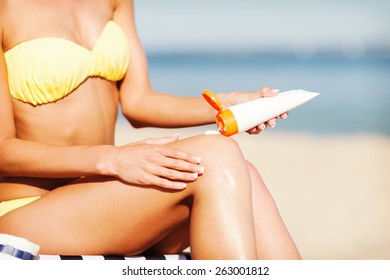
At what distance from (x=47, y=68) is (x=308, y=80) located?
36.3 ft

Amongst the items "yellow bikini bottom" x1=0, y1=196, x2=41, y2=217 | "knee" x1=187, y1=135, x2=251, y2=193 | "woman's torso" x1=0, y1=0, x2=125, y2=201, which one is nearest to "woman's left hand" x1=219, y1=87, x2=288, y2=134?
"knee" x1=187, y1=135, x2=251, y2=193

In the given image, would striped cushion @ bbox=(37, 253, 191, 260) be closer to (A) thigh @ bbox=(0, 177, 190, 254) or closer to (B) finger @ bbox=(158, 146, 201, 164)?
(A) thigh @ bbox=(0, 177, 190, 254)

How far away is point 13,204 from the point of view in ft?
6.27

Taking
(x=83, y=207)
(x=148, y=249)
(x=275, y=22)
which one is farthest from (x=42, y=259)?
(x=275, y=22)

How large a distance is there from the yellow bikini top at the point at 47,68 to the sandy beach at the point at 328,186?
214 centimetres

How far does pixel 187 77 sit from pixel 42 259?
490 inches

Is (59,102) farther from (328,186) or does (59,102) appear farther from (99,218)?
(328,186)

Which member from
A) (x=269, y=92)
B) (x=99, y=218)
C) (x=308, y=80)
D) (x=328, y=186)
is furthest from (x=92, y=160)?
(x=308, y=80)

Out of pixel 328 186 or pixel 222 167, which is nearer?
pixel 222 167

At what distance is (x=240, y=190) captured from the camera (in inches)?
62.1

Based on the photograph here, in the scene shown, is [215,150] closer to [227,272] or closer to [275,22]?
[227,272]

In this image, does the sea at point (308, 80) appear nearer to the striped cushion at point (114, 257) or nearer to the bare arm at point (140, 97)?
the bare arm at point (140, 97)

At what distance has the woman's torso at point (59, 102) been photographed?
195 cm

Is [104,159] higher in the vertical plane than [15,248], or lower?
higher
